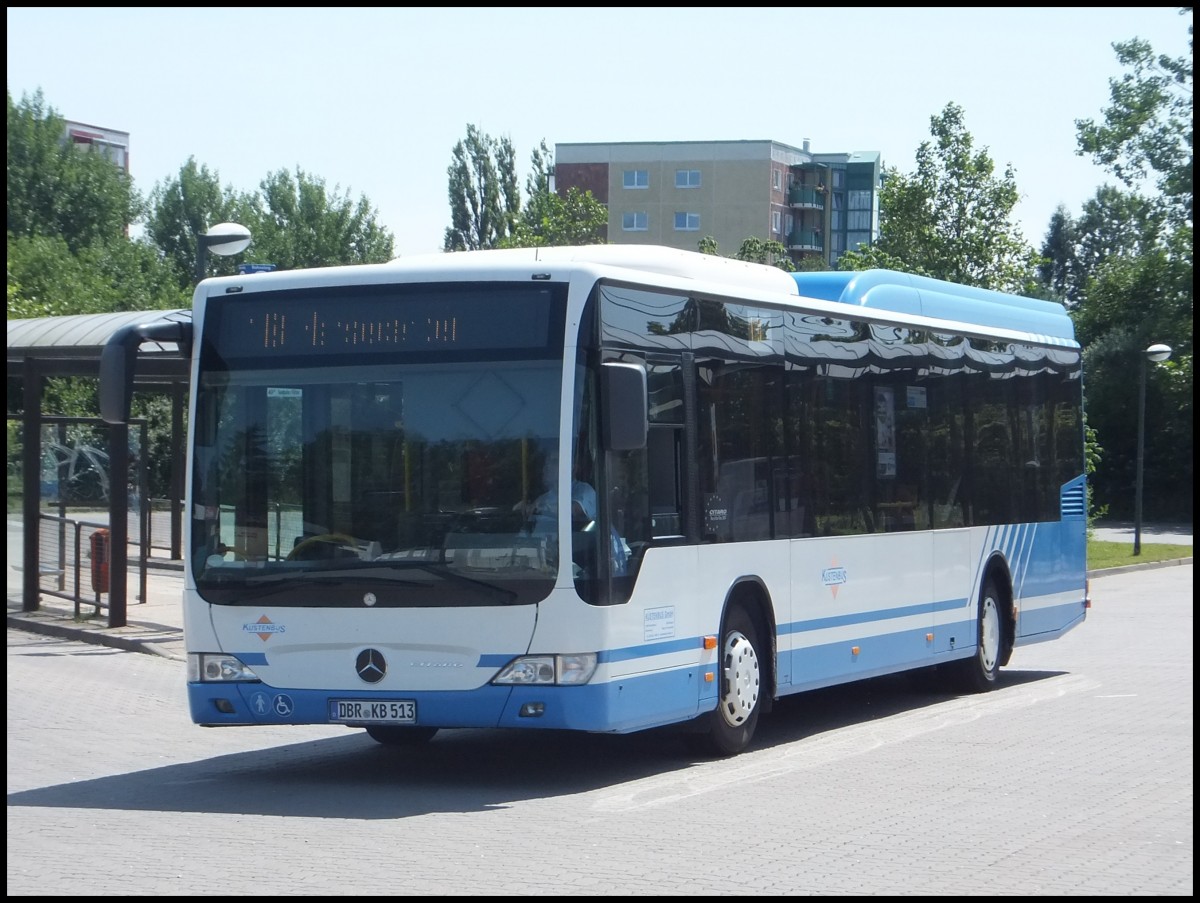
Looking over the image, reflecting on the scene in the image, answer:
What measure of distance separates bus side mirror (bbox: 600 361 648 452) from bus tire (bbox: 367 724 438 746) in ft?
10.6

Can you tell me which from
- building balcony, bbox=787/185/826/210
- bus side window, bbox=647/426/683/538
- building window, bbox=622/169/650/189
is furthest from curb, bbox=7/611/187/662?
building balcony, bbox=787/185/826/210

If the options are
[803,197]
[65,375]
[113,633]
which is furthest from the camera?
[803,197]

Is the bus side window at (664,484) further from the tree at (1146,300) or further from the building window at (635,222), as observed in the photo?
the building window at (635,222)

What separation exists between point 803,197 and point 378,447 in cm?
11114

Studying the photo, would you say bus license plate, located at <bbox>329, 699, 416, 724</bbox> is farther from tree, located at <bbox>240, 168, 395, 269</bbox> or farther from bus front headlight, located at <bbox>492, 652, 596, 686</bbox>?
tree, located at <bbox>240, 168, 395, 269</bbox>

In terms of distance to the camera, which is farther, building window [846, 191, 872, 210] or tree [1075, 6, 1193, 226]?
building window [846, 191, 872, 210]

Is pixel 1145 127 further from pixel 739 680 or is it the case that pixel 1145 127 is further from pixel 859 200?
pixel 859 200

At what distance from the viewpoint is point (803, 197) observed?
119188 mm

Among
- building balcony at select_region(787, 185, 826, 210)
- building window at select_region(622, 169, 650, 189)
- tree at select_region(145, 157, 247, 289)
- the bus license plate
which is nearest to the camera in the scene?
the bus license plate

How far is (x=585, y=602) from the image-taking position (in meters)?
10.0

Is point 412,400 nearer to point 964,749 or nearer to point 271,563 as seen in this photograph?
point 271,563

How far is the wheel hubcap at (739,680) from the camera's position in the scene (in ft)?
38.0

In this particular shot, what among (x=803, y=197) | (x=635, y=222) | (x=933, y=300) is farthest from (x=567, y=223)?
(x=803, y=197)

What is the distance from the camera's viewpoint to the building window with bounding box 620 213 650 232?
105375mm
